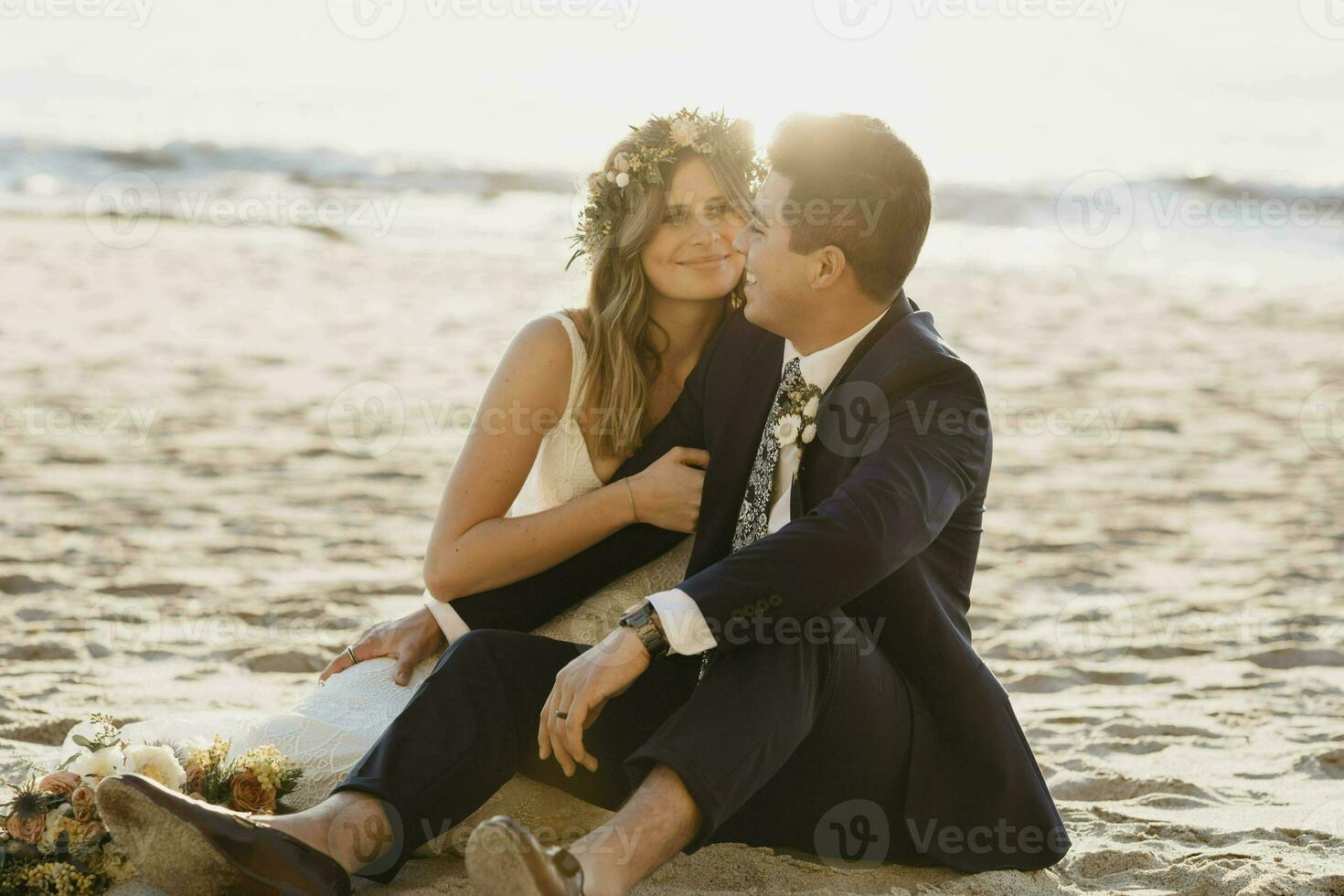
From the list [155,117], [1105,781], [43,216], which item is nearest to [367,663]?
[1105,781]

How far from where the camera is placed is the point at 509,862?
2.28m

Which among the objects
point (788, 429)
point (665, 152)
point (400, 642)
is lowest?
point (400, 642)

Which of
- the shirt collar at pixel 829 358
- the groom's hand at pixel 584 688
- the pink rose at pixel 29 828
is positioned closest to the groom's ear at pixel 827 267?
the shirt collar at pixel 829 358

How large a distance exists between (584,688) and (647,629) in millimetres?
168

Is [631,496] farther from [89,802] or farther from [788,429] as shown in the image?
[89,802]

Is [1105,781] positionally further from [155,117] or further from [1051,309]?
[155,117]

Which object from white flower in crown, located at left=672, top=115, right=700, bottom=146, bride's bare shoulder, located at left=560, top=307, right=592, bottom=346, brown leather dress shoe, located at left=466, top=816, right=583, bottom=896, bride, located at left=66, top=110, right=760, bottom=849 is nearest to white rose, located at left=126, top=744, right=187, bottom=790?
bride, located at left=66, top=110, right=760, bottom=849

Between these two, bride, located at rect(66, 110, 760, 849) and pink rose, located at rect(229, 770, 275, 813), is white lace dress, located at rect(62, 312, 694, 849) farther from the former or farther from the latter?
pink rose, located at rect(229, 770, 275, 813)

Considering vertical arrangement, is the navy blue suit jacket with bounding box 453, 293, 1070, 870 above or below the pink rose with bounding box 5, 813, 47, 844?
above

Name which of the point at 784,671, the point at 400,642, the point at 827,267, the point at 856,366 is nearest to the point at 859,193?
the point at 827,267

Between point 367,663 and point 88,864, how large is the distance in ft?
3.11

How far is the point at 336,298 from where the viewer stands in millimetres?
11961

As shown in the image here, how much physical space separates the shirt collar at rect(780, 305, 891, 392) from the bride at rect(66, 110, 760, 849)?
1.36 feet

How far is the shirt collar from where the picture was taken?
3.26 metres
